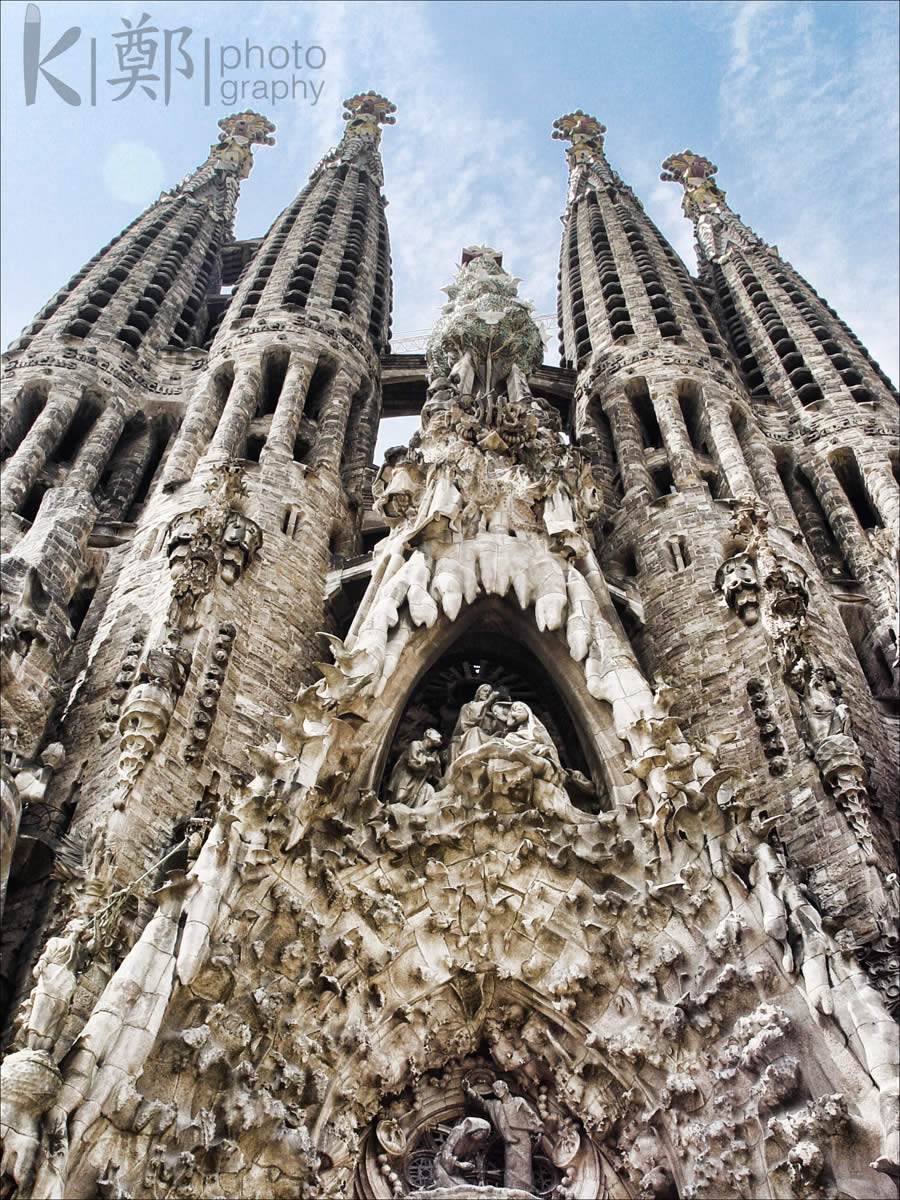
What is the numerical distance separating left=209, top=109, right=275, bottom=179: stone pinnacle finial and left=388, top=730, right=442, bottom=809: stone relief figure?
27586 mm

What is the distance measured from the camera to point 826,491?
19922 mm

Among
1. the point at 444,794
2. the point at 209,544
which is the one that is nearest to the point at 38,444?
the point at 209,544

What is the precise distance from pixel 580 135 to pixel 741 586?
92.0 ft

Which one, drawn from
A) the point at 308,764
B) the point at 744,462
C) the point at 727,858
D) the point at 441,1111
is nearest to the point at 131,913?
the point at 308,764

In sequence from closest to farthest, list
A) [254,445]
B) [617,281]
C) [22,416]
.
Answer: [22,416], [254,445], [617,281]

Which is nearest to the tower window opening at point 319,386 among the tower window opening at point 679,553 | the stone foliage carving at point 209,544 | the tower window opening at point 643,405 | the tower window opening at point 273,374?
the tower window opening at point 273,374

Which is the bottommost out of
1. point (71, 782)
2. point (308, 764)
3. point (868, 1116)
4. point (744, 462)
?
point (868, 1116)

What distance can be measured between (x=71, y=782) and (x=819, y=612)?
9.27 metres

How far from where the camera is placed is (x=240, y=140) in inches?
1458

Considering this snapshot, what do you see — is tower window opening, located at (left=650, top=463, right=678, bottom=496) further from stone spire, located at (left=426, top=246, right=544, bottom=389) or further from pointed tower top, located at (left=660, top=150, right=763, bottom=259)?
pointed tower top, located at (left=660, top=150, right=763, bottom=259)

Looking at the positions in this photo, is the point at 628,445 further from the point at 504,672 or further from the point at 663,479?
the point at 504,672

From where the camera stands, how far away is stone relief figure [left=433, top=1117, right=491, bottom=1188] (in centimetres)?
857

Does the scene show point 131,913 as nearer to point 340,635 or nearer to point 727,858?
point 727,858

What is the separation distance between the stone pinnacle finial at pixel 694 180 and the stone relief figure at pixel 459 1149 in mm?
30858
